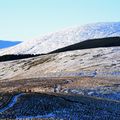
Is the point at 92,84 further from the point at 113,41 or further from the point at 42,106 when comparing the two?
the point at 113,41

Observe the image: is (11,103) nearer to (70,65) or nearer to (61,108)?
(61,108)

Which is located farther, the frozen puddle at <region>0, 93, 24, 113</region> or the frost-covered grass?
the frozen puddle at <region>0, 93, 24, 113</region>

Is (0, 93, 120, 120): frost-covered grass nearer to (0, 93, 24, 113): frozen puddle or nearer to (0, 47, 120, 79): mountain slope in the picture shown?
(0, 93, 24, 113): frozen puddle

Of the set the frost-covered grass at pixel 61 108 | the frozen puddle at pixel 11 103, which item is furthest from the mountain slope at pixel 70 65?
the frozen puddle at pixel 11 103

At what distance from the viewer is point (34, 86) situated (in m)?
62.4

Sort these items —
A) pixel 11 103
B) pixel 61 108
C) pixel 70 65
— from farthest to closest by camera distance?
pixel 70 65
pixel 11 103
pixel 61 108

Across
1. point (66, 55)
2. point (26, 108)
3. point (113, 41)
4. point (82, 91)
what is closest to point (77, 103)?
point (26, 108)

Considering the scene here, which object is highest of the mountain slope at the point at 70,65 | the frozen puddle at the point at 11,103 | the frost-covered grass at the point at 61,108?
the frozen puddle at the point at 11,103

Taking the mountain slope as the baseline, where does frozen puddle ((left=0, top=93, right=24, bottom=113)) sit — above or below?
above

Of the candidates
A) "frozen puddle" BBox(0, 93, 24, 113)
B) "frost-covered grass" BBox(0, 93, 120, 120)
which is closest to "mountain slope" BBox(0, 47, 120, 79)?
"frost-covered grass" BBox(0, 93, 120, 120)

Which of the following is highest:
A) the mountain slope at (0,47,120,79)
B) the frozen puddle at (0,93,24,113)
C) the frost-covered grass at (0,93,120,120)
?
the frozen puddle at (0,93,24,113)

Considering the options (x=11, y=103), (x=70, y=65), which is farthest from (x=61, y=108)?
(x=70, y=65)

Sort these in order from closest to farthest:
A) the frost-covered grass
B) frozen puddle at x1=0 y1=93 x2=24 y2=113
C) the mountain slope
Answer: the frost-covered grass, frozen puddle at x1=0 y1=93 x2=24 y2=113, the mountain slope

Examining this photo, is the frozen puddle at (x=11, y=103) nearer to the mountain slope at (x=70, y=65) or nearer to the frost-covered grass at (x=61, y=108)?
the frost-covered grass at (x=61, y=108)
